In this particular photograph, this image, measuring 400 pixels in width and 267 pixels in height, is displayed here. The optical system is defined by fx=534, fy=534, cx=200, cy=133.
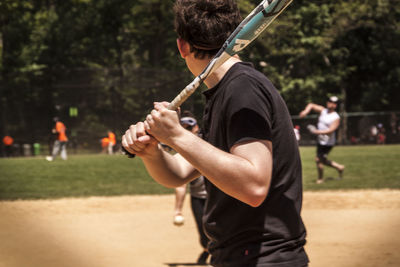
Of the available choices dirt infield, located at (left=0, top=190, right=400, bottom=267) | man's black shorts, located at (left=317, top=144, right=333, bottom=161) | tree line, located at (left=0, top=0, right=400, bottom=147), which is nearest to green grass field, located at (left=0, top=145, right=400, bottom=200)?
man's black shorts, located at (left=317, top=144, right=333, bottom=161)

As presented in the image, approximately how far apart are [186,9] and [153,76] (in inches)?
902

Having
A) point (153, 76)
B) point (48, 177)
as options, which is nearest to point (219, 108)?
point (48, 177)

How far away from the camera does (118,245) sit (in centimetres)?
716

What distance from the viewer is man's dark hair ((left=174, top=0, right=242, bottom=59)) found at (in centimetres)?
190

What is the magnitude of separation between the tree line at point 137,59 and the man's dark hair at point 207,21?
17.4m

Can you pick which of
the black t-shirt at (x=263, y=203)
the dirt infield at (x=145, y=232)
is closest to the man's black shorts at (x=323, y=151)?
the dirt infield at (x=145, y=232)

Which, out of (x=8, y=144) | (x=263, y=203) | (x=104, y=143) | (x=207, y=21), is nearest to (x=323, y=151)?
(x=263, y=203)

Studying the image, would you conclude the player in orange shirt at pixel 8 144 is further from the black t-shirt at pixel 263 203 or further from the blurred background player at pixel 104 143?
the black t-shirt at pixel 263 203

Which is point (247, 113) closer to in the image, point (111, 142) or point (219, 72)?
point (219, 72)

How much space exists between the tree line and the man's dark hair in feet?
57.0

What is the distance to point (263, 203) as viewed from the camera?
Answer: 6.41 ft

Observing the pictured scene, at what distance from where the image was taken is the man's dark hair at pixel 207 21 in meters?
1.90

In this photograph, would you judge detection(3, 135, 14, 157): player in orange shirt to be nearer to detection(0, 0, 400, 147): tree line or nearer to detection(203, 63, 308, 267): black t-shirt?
detection(0, 0, 400, 147): tree line

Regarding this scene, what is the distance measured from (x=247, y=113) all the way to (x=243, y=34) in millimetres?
279
